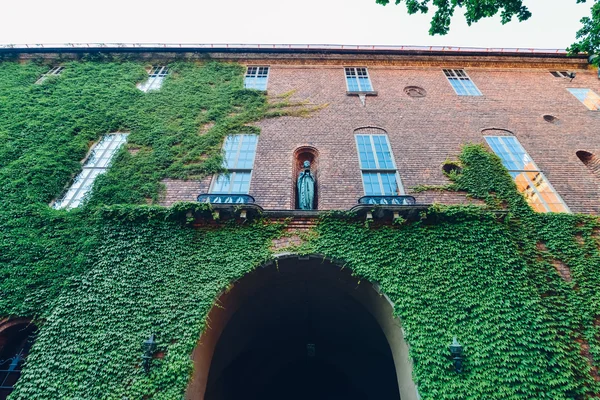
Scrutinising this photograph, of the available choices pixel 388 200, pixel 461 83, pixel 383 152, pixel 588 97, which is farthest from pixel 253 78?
pixel 588 97

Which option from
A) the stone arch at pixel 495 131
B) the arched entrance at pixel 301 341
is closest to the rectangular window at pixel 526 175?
the stone arch at pixel 495 131

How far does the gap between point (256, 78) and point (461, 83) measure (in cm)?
955

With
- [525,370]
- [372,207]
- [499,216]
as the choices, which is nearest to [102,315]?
[372,207]

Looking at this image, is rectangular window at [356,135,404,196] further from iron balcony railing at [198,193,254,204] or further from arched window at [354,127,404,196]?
iron balcony railing at [198,193,254,204]

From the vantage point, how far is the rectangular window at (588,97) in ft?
43.6

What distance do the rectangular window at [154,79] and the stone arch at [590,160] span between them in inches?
666

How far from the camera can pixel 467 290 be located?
688 cm

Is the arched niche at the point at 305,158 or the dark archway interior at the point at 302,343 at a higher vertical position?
the arched niche at the point at 305,158

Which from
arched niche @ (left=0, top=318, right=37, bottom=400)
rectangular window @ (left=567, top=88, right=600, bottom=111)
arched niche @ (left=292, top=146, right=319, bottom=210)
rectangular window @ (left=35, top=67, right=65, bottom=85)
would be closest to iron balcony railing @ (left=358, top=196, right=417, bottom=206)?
arched niche @ (left=292, top=146, right=319, bottom=210)

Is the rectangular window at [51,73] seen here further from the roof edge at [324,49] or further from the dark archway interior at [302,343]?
the dark archway interior at [302,343]

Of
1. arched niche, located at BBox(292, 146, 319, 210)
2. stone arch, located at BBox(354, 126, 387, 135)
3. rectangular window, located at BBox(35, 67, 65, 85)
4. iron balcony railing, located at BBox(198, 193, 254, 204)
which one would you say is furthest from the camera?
rectangular window, located at BBox(35, 67, 65, 85)

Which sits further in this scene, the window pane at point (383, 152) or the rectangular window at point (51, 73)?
the rectangular window at point (51, 73)

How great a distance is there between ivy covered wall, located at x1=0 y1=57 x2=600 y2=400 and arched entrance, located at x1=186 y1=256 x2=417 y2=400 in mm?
653

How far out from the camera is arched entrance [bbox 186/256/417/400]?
743 cm
